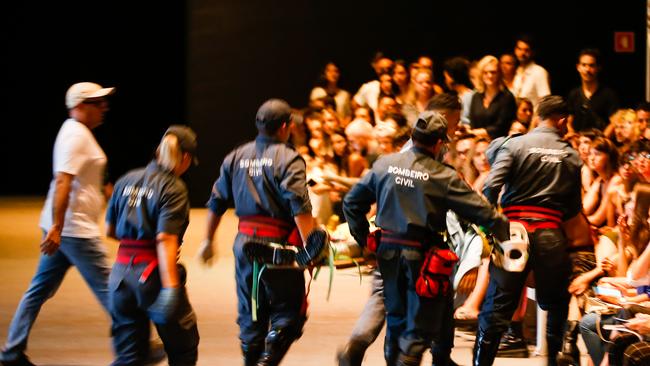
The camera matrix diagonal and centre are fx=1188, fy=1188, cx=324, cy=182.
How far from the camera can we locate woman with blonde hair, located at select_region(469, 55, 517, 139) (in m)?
12.0

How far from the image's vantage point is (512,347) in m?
8.18

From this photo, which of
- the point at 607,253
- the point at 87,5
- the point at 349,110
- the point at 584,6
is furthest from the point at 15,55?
the point at 607,253

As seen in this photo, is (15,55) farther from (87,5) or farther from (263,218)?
(263,218)

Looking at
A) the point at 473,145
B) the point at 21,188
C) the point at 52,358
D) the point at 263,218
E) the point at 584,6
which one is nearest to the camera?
the point at 263,218

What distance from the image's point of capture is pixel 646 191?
7051mm

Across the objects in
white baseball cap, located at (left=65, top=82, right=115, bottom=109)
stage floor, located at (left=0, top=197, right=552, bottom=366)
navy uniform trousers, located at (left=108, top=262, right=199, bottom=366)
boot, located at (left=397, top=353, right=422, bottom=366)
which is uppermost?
white baseball cap, located at (left=65, top=82, right=115, bottom=109)

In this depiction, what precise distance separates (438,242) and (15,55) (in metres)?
14.0

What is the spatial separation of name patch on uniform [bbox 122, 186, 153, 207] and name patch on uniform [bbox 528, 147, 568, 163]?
7.95 feet

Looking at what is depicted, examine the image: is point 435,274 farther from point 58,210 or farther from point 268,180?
point 58,210

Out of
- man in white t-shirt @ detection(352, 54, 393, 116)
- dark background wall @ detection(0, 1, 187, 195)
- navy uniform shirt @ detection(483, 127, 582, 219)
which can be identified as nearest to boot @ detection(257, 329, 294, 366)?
navy uniform shirt @ detection(483, 127, 582, 219)

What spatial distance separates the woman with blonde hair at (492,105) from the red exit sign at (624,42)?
3.81 m

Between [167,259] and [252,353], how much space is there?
1.14 m

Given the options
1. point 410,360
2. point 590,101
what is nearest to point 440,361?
point 410,360

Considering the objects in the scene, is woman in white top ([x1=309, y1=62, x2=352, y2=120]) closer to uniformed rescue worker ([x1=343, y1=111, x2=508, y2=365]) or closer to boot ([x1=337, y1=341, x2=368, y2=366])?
boot ([x1=337, y1=341, x2=368, y2=366])
